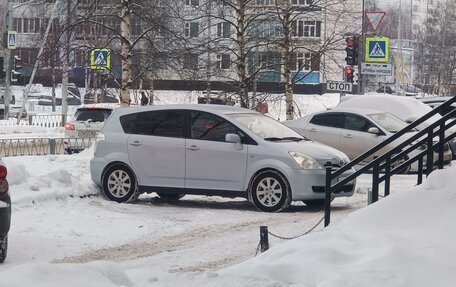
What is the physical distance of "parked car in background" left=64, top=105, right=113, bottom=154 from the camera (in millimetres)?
24953

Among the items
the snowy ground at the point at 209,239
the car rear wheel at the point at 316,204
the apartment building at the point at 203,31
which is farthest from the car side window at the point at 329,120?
the car rear wheel at the point at 316,204

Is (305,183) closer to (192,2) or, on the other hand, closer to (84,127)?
(84,127)

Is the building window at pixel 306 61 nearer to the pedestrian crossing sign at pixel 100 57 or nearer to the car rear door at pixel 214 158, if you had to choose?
the pedestrian crossing sign at pixel 100 57

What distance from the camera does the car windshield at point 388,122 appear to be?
1917 centimetres

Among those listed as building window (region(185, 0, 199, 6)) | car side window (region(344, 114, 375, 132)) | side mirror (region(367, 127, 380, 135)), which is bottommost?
side mirror (region(367, 127, 380, 135))

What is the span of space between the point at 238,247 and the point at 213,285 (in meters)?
3.70

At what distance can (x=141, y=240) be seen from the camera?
10594 millimetres

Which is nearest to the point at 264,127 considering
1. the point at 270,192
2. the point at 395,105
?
the point at 270,192

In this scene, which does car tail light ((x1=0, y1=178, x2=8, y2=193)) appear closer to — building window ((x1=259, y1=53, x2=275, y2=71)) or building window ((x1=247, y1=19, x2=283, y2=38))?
building window ((x1=259, y1=53, x2=275, y2=71))

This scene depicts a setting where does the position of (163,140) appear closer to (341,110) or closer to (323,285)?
(341,110)

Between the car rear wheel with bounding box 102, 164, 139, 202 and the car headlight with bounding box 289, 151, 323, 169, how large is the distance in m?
2.66

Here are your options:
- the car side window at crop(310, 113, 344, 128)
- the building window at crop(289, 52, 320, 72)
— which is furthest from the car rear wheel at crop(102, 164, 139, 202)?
the building window at crop(289, 52, 320, 72)

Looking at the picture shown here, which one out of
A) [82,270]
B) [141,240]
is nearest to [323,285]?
[82,270]

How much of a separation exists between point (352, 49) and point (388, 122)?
13.3 m
